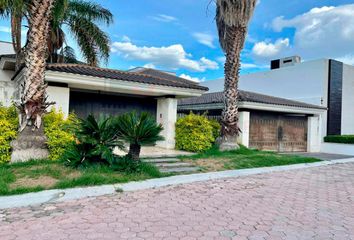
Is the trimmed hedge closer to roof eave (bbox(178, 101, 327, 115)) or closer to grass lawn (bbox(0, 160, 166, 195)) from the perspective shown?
roof eave (bbox(178, 101, 327, 115))

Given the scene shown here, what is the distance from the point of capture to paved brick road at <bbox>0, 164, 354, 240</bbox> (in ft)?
15.6

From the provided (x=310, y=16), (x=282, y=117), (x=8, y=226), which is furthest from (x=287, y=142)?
(x=8, y=226)

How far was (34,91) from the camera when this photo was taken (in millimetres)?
9391

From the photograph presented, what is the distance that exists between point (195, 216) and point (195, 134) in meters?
8.51

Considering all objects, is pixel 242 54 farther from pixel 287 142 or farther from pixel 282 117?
pixel 287 142

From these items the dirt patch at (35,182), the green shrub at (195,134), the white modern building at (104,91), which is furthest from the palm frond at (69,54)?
the dirt patch at (35,182)

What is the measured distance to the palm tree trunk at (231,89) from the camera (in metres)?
14.8

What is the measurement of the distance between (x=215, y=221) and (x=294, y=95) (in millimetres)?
25464

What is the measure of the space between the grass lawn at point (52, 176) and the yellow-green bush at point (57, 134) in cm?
52

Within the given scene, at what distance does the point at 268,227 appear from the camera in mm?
5234

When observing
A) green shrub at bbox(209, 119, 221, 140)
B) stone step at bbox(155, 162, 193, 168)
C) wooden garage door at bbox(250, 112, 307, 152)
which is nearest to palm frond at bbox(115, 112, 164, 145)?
stone step at bbox(155, 162, 193, 168)

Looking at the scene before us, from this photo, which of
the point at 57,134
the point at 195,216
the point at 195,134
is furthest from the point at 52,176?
→ the point at 195,134

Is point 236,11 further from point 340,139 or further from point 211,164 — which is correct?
point 340,139

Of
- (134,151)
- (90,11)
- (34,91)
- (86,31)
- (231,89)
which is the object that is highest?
(90,11)
